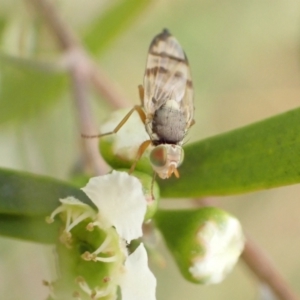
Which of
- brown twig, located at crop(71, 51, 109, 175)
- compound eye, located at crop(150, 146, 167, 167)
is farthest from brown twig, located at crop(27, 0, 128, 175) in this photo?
compound eye, located at crop(150, 146, 167, 167)

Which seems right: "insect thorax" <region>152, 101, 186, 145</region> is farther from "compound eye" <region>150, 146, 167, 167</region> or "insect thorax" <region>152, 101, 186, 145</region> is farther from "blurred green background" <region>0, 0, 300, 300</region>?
"blurred green background" <region>0, 0, 300, 300</region>

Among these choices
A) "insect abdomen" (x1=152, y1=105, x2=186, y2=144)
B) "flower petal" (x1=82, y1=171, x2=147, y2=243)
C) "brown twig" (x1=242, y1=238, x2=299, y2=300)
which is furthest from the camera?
"brown twig" (x1=242, y1=238, x2=299, y2=300)

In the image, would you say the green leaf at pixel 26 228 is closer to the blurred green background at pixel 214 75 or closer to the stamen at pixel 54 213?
the stamen at pixel 54 213

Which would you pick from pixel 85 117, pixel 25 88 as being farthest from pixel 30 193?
pixel 25 88

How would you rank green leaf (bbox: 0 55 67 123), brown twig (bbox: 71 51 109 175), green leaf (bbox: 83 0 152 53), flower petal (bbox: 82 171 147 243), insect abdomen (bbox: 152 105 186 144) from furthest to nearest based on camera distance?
green leaf (bbox: 83 0 152 53)
green leaf (bbox: 0 55 67 123)
brown twig (bbox: 71 51 109 175)
insect abdomen (bbox: 152 105 186 144)
flower petal (bbox: 82 171 147 243)

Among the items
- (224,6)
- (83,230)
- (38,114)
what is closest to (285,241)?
(224,6)

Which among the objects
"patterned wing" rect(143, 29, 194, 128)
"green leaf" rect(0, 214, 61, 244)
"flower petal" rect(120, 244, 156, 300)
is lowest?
"flower petal" rect(120, 244, 156, 300)

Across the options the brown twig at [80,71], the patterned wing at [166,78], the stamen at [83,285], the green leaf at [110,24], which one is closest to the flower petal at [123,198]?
the stamen at [83,285]

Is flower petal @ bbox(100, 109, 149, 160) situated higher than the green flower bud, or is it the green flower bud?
flower petal @ bbox(100, 109, 149, 160)
